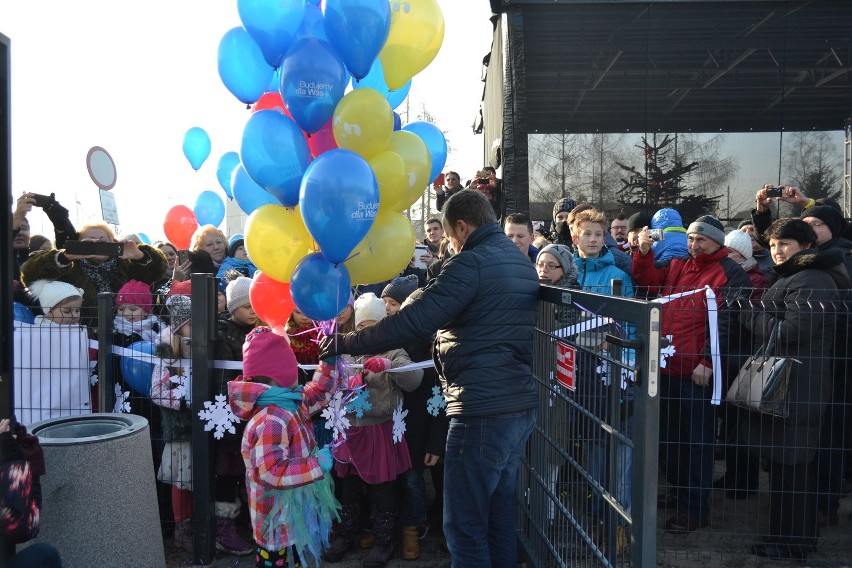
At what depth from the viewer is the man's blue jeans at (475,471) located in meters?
3.11

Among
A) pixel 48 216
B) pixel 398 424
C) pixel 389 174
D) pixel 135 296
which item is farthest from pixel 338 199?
pixel 48 216

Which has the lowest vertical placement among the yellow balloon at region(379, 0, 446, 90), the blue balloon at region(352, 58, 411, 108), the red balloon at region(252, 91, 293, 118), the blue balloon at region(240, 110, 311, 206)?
the blue balloon at region(240, 110, 311, 206)

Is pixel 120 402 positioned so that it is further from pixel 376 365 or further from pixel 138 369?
pixel 376 365

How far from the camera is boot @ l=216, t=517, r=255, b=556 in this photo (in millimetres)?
4188

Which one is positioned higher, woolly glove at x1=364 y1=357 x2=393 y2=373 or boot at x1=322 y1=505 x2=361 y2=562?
woolly glove at x1=364 y1=357 x2=393 y2=373

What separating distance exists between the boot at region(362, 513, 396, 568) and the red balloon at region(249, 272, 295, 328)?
1370 millimetres

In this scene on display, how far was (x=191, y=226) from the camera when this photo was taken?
7711mm

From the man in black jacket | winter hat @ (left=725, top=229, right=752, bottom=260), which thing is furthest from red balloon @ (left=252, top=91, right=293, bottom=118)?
winter hat @ (left=725, top=229, right=752, bottom=260)

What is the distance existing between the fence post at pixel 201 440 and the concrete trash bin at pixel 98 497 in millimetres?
584

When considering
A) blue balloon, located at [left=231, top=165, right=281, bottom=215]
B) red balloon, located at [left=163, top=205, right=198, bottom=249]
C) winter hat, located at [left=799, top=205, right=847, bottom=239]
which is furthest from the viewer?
red balloon, located at [left=163, top=205, right=198, bottom=249]

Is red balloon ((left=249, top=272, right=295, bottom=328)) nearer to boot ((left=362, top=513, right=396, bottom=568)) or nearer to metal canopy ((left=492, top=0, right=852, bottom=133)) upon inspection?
boot ((left=362, top=513, right=396, bottom=568))

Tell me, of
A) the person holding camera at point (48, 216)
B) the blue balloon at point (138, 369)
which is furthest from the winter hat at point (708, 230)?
the person holding camera at point (48, 216)

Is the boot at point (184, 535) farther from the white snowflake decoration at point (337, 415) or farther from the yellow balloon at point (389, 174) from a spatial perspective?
the yellow balloon at point (389, 174)

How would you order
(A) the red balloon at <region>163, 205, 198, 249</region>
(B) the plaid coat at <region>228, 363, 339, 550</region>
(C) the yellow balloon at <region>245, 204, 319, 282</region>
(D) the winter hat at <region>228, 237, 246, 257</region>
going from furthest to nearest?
(A) the red balloon at <region>163, 205, 198, 249</region> < (D) the winter hat at <region>228, 237, 246, 257</region> < (C) the yellow balloon at <region>245, 204, 319, 282</region> < (B) the plaid coat at <region>228, 363, 339, 550</region>
